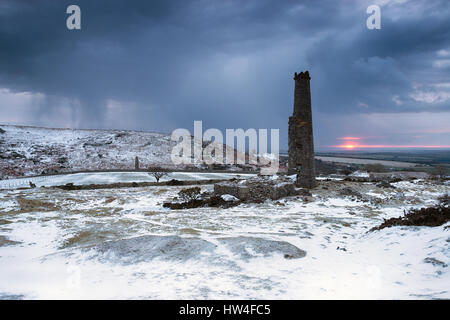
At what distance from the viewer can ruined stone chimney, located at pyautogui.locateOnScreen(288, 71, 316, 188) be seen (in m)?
18.8

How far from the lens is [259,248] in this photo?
23.0 feet

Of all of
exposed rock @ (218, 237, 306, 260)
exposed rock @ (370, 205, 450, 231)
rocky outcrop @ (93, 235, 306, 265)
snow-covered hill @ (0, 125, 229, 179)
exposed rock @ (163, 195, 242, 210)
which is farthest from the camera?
snow-covered hill @ (0, 125, 229, 179)

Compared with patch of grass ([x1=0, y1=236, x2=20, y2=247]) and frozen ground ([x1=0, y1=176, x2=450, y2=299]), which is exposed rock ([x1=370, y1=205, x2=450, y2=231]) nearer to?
frozen ground ([x1=0, y1=176, x2=450, y2=299])

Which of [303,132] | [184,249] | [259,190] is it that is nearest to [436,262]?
[184,249]

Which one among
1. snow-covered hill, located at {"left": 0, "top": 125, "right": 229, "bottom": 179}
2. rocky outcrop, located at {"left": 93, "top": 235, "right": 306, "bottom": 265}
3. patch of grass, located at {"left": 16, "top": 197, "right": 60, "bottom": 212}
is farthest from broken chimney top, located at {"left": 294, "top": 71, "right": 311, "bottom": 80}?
snow-covered hill, located at {"left": 0, "top": 125, "right": 229, "bottom": 179}

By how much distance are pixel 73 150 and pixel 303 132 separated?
6195cm

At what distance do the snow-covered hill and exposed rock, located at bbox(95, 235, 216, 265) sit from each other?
1816 inches

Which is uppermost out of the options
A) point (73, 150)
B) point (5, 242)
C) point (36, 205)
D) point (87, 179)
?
point (73, 150)

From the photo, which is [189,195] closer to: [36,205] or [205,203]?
[205,203]

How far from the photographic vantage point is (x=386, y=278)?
546 cm

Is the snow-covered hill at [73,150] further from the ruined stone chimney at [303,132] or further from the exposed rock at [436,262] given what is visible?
the exposed rock at [436,262]
